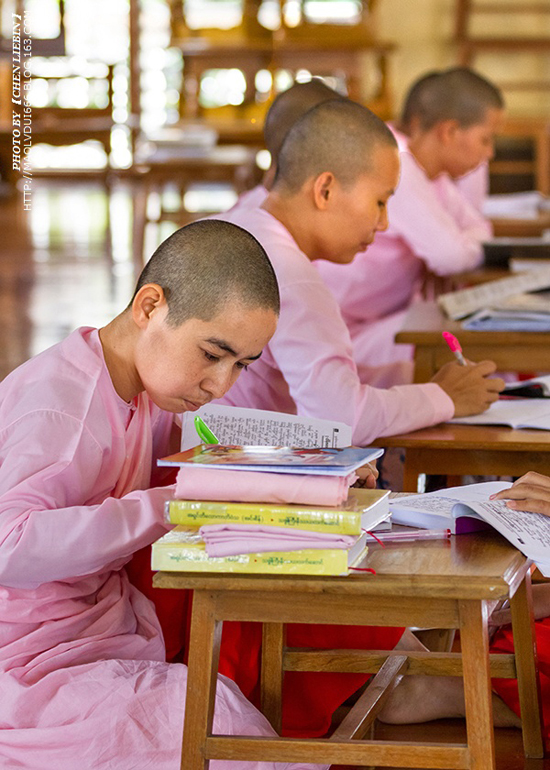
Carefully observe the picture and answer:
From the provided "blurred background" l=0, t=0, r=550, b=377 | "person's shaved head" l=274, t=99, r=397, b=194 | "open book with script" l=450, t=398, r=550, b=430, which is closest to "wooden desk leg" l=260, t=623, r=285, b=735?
"open book with script" l=450, t=398, r=550, b=430

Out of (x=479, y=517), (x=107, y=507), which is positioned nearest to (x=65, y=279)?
(x=107, y=507)

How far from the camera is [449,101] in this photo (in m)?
3.64

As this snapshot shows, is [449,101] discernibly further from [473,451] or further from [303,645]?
[303,645]

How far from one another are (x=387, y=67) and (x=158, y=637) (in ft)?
23.8

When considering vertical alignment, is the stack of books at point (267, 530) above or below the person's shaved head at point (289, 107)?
below

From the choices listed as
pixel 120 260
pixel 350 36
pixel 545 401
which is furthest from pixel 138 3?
pixel 545 401

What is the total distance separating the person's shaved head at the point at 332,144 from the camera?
200cm

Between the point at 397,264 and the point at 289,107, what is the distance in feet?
2.82

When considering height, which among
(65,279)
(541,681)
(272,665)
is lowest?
(65,279)

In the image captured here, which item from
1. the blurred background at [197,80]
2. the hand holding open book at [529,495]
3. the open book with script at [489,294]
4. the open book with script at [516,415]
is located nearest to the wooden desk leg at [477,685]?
the hand holding open book at [529,495]

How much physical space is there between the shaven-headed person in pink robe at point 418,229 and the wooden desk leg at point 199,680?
191 cm

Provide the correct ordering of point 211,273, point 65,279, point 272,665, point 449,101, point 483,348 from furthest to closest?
point 65,279
point 449,101
point 483,348
point 272,665
point 211,273

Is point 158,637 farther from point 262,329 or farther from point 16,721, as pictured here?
point 262,329

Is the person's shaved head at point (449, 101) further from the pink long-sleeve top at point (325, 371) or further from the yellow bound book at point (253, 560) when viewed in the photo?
the yellow bound book at point (253, 560)
